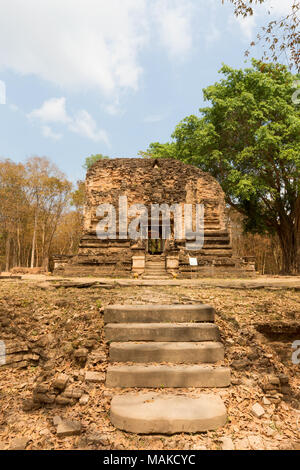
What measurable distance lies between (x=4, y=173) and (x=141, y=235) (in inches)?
665

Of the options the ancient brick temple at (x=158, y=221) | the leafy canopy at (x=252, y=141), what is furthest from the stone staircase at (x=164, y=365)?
the leafy canopy at (x=252, y=141)

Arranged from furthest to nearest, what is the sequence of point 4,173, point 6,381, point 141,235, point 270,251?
point 270,251 < point 4,173 < point 141,235 < point 6,381

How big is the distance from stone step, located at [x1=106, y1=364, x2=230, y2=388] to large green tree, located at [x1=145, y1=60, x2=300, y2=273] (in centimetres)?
1347

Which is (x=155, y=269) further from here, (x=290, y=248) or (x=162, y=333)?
(x=290, y=248)

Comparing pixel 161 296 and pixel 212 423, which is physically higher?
pixel 161 296

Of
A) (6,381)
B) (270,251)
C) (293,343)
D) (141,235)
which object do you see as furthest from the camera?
(270,251)

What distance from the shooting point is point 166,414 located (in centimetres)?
229

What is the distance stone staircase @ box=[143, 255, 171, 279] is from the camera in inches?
418

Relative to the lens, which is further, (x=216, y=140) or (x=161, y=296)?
(x=216, y=140)

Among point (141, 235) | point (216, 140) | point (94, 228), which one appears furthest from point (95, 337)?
point (216, 140)

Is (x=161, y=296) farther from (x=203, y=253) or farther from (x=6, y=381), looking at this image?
(x=203, y=253)

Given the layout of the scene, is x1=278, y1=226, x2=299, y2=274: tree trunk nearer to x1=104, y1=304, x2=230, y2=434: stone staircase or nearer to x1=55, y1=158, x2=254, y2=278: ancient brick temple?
x1=55, y1=158, x2=254, y2=278: ancient brick temple
